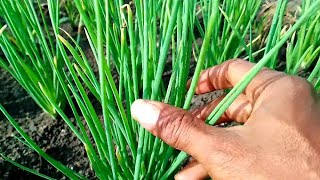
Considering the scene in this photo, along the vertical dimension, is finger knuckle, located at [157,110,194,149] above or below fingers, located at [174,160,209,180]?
above

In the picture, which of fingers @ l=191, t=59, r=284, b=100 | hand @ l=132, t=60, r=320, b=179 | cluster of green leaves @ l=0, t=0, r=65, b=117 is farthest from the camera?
cluster of green leaves @ l=0, t=0, r=65, b=117

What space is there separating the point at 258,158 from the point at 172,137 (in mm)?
144

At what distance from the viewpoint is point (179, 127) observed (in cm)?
79

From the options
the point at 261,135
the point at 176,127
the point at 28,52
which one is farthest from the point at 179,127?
the point at 28,52

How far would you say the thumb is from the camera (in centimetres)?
78

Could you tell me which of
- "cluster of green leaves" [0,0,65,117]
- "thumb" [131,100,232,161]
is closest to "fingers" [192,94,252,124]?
"thumb" [131,100,232,161]

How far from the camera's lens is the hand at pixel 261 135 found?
2.51ft

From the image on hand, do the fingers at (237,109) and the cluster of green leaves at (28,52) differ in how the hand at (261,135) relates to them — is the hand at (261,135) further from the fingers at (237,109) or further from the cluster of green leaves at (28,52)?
the cluster of green leaves at (28,52)

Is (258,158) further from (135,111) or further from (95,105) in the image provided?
(95,105)

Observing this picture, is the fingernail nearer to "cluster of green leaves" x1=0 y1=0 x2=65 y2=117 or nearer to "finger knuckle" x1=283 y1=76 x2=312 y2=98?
"finger knuckle" x1=283 y1=76 x2=312 y2=98

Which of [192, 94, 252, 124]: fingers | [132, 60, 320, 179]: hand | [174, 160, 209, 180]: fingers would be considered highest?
[132, 60, 320, 179]: hand

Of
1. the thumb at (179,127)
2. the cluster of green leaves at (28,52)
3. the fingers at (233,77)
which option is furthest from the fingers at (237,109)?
the cluster of green leaves at (28,52)

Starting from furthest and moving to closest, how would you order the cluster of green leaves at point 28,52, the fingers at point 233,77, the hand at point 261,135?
the cluster of green leaves at point 28,52 < the fingers at point 233,77 < the hand at point 261,135

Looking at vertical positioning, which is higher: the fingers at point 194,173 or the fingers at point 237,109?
the fingers at point 237,109
